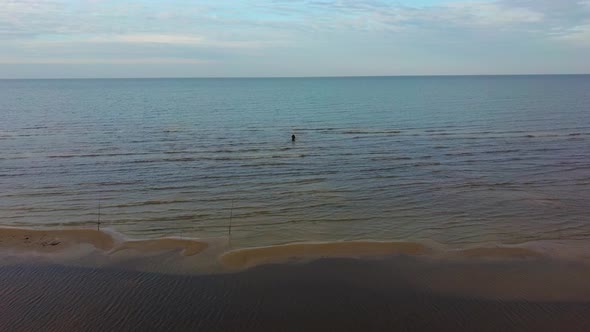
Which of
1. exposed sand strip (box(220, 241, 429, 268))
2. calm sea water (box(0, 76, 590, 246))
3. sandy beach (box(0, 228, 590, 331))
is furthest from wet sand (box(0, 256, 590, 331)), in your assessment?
calm sea water (box(0, 76, 590, 246))

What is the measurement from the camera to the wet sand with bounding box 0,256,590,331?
10.6 meters

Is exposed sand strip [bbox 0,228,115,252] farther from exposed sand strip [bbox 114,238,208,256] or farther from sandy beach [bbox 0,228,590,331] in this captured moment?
exposed sand strip [bbox 114,238,208,256]

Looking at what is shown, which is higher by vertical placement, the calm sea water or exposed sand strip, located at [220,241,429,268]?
the calm sea water

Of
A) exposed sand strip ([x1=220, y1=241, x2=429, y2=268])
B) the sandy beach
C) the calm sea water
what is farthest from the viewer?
the calm sea water

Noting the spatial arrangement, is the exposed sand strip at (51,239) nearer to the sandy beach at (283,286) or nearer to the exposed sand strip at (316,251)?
the sandy beach at (283,286)

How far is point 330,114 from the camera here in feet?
208

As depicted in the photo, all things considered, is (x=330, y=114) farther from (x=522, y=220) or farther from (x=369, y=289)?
(x=369, y=289)

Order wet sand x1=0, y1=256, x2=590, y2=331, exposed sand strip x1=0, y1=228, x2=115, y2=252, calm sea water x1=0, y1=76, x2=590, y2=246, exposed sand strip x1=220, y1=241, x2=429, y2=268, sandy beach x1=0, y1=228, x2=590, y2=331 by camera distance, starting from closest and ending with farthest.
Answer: wet sand x1=0, y1=256, x2=590, y2=331 < sandy beach x1=0, y1=228, x2=590, y2=331 < exposed sand strip x1=220, y1=241, x2=429, y2=268 < exposed sand strip x1=0, y1=228, x2=115, y2=252 < calm sea water x1=0, y1=76, x2=590, y2=246

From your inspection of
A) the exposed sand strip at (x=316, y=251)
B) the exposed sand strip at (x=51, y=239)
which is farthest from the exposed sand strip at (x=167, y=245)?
the exposed sand strip at (x=316, y=251)

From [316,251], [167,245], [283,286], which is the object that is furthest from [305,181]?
[283,286]

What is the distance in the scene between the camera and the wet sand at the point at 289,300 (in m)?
10.6

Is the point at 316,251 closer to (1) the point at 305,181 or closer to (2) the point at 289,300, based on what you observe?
(2) the point at 289,300

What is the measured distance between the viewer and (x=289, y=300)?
1166cm

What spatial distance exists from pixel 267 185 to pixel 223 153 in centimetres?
982
